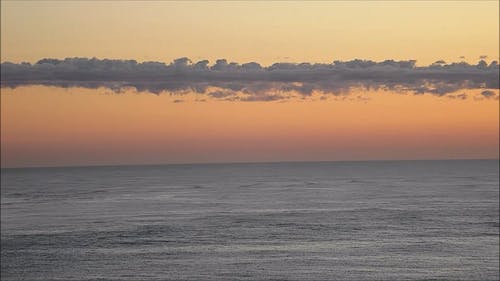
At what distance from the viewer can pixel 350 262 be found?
57.9 metres

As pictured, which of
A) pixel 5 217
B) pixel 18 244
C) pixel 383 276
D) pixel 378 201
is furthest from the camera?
pixel 378 201

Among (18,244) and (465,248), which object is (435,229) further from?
(18,244)

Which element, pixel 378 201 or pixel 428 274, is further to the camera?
pixel 378 201

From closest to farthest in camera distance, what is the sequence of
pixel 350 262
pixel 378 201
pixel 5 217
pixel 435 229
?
pixel 350 262 → pixel 435 229 → pixel 5 217 → pixel 378 201

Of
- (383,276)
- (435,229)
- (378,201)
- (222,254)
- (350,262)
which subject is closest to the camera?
(383,276)

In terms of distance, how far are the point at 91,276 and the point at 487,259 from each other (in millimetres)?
29186

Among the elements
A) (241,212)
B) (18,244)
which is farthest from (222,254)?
(241,212)

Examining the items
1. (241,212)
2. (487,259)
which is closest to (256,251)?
(487,259)

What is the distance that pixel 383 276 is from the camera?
5191 cm

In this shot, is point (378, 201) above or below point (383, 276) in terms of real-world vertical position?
below

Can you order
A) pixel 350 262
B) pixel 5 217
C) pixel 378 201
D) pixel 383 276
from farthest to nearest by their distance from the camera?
1. pixel 378 201
2. pixel 5 217
3. pixel 350 262
4. pixel 383 276

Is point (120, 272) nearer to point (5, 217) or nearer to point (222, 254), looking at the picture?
point (222, 254)

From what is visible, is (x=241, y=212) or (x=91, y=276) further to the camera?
(x=241, y=212)

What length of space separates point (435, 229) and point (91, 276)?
40366 millimetres
